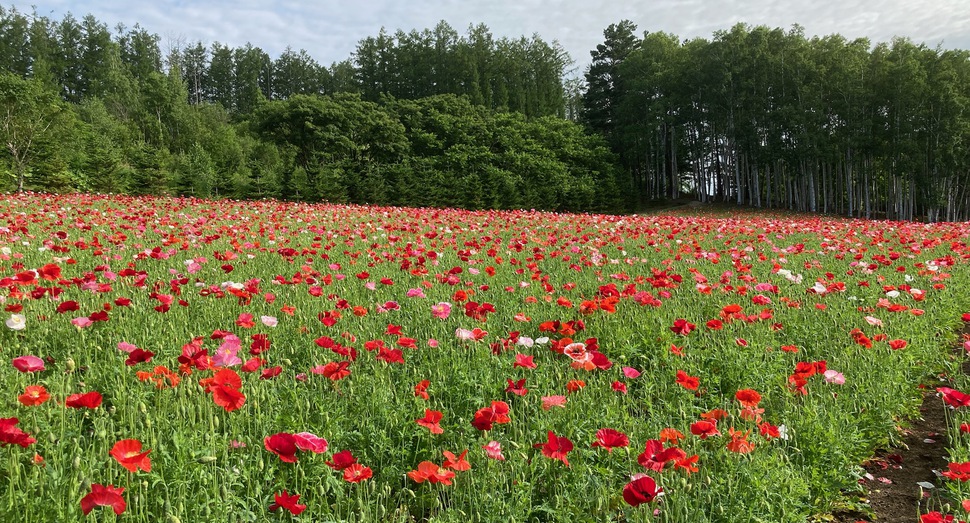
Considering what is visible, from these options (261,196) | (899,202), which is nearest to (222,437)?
(261,196)

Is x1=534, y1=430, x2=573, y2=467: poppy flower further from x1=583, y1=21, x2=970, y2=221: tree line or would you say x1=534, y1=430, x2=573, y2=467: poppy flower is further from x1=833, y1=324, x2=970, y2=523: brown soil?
x1=583, y1=21, x2=970, y2=221: tree line

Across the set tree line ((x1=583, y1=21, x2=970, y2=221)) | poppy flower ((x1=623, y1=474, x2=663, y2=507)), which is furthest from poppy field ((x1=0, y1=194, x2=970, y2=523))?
tree line ((x1=583, y1=21, x2=970, y2=221))

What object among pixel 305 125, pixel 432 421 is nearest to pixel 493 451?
pixel 432 421

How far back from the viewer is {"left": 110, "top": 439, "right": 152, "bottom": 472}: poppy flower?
144cm

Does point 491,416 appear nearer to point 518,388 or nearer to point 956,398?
point 518,388

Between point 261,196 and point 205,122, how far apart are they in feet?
104

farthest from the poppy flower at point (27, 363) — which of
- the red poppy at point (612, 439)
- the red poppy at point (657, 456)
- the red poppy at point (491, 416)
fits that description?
the red poppy at point (657, 456)

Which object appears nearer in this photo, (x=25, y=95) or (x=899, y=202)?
(x=25, y=95)

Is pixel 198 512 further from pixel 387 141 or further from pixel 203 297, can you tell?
pixel 387 141

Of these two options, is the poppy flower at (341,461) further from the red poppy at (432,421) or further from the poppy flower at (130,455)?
the poppy flower at (130,455)

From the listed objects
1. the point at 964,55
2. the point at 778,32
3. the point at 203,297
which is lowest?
the point at 203,297

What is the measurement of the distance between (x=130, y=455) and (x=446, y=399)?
146 centimetres

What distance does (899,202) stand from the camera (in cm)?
3020

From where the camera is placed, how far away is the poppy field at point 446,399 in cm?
178
